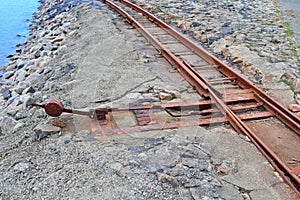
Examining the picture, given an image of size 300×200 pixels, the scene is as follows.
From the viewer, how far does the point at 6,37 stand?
1321 cm

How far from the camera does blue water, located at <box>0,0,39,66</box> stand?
40.5 ft

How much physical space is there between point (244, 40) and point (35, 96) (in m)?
4.86

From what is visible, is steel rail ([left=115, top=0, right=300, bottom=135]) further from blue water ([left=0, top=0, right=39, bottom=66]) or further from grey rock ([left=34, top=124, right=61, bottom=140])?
blue water ([left=0, top=0, right=39, bottom=66])

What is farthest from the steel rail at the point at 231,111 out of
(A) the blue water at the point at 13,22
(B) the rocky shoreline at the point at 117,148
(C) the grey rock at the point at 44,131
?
(A) the blue water at the point at 13,22

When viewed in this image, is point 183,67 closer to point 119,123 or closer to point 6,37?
point 119,123

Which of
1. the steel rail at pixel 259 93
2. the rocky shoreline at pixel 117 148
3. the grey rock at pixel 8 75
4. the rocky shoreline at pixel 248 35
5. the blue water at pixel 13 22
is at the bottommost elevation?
the blue water at pixel 13 22

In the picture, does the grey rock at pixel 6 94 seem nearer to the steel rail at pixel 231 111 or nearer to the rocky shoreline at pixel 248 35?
the steel rail at pixel 231 111

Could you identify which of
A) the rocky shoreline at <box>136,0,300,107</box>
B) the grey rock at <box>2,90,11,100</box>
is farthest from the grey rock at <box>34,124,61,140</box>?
the grey rock at <box>2,90,11,100</box>

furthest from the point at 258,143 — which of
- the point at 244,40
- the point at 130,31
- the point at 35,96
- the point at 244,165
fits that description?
the point at 130,31

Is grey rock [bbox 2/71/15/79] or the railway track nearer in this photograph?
the railway track

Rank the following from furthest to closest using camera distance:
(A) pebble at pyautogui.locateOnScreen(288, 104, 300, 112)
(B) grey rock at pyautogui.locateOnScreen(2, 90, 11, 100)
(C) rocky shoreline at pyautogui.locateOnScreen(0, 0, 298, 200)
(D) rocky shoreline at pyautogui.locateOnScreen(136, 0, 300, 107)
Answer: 1. (B) grey rock at pyautogui.locateOnScreen(2, 90, 11, 100)
2. (D) rocky shoreline at pyautogui.locateOnScreen(136, 0, 300, 107)
3. (A) pebble at pyautogui.locateOnScreen(288, 104, 300, 112)
4. (C) rocky shoreline at pyautogui.locateOnScreen(0, 0, 298, 200)

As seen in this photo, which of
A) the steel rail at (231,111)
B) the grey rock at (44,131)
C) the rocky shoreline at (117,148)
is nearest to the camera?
the rocky shoreline at (117,148)

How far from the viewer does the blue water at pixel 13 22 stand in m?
12.3

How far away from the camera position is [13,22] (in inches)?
597
